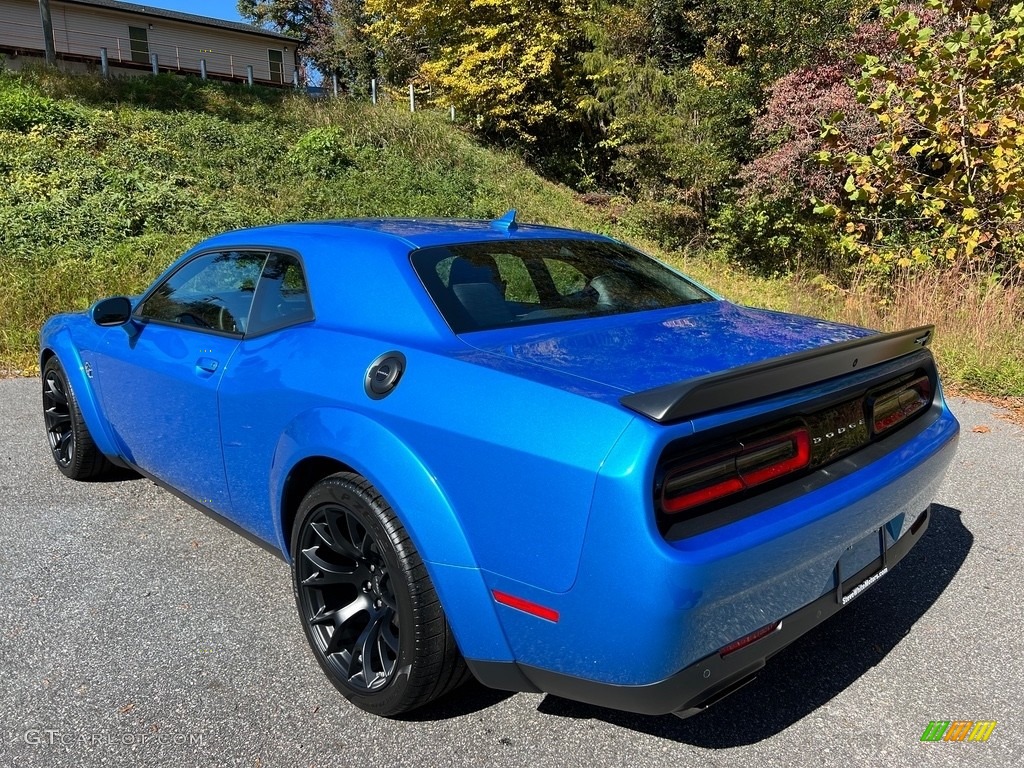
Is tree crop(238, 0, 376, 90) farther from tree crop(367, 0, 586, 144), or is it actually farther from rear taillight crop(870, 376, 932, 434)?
rear taillight crop(870, 376, 932, 434)

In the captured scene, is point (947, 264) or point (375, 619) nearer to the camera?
point (375, 619)

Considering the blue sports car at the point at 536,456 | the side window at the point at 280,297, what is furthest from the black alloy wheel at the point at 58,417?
the side window at the point at 280,297

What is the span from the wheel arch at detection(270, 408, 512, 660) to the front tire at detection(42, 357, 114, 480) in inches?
92.1

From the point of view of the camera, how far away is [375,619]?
233cm

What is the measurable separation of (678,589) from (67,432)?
395 cm

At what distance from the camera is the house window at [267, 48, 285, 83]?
36594 mm

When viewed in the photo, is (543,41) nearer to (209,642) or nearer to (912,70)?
(912,70)

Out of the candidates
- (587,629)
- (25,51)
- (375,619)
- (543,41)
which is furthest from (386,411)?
(25,51)

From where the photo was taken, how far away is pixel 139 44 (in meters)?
32.0

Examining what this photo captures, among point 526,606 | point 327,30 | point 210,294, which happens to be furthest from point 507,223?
point 327,30

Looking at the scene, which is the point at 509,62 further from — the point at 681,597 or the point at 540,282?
the point at 681,597

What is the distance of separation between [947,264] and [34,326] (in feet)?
32.0

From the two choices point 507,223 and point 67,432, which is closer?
point 507,223

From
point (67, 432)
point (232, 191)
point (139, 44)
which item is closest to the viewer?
point (67, 432)
